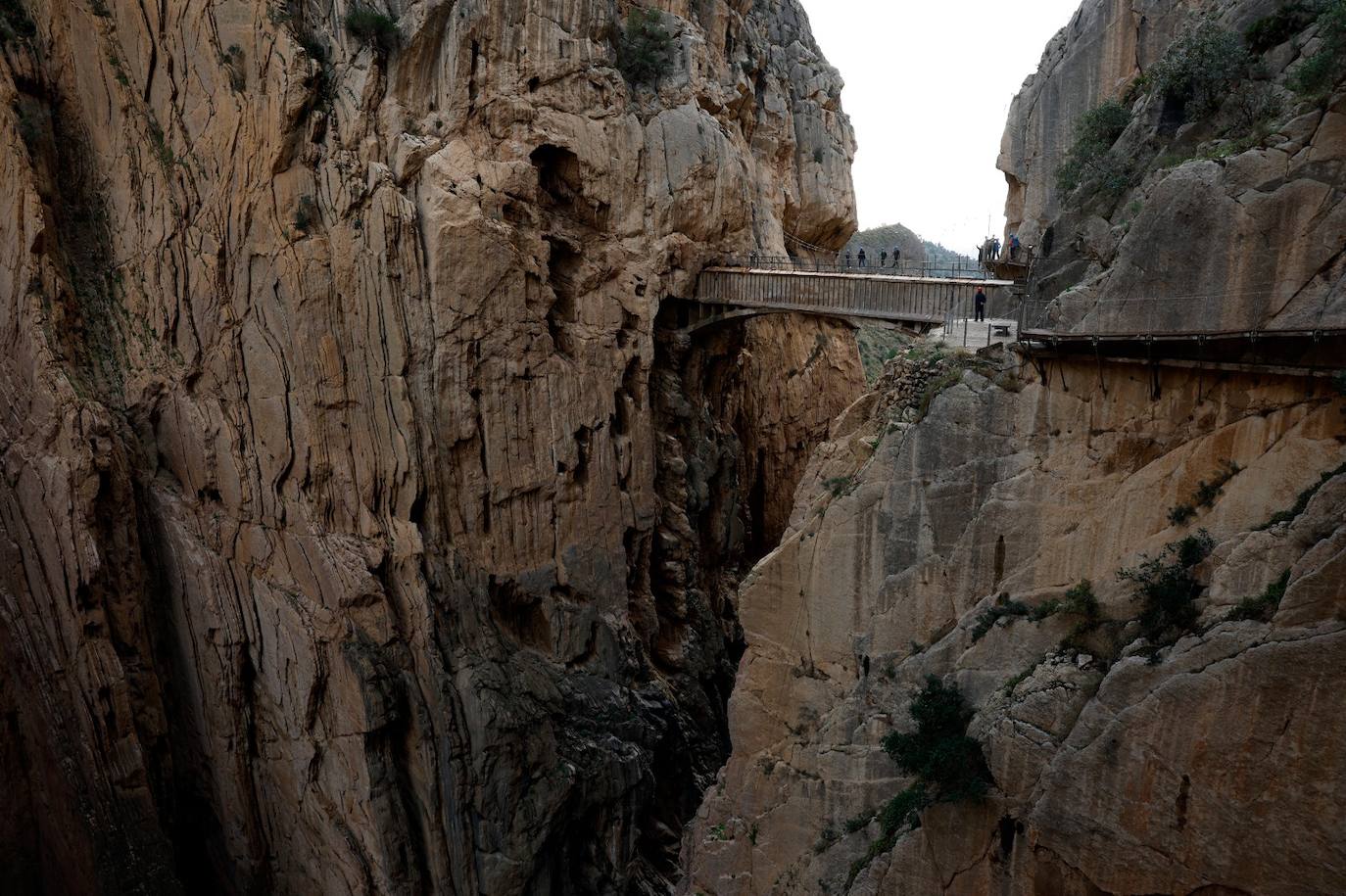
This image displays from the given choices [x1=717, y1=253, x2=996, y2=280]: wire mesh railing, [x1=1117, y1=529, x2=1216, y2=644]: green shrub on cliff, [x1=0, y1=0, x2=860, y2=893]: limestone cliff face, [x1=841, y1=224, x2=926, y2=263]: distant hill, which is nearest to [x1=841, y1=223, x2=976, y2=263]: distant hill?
[x1=841, y1=224, x2=926, y2=263]: distant hill

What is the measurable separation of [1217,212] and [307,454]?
58.7ft

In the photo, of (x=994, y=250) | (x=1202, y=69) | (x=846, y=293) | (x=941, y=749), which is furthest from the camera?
(x=846, y=293)

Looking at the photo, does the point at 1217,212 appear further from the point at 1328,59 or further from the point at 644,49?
the point at 644,49

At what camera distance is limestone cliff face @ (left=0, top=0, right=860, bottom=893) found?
20.3 metres

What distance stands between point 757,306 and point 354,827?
15.5 m

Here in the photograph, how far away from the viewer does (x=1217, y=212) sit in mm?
11438

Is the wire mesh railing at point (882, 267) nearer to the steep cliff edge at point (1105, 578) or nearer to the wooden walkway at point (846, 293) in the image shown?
the wooden walkway at point (846, 293)

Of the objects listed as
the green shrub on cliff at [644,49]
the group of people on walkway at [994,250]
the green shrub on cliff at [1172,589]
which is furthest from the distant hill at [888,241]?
the green shrub on cliff at [1172,589]

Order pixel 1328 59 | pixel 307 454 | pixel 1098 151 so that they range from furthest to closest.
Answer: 1. pixel 307 454
2. pixel 1098 151
3. pixel 1328 59

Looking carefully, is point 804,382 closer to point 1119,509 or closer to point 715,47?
point 715,47

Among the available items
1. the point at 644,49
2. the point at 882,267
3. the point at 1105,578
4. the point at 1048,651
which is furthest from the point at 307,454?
the point at 1105,578

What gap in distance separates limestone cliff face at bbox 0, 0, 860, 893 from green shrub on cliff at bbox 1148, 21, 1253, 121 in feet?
42.0

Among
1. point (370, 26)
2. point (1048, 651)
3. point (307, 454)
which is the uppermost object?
point (370, 26)

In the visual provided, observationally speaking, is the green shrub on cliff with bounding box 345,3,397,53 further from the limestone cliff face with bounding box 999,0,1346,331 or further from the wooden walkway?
the limestone cliff face with bounding box 999,0,1346,331
